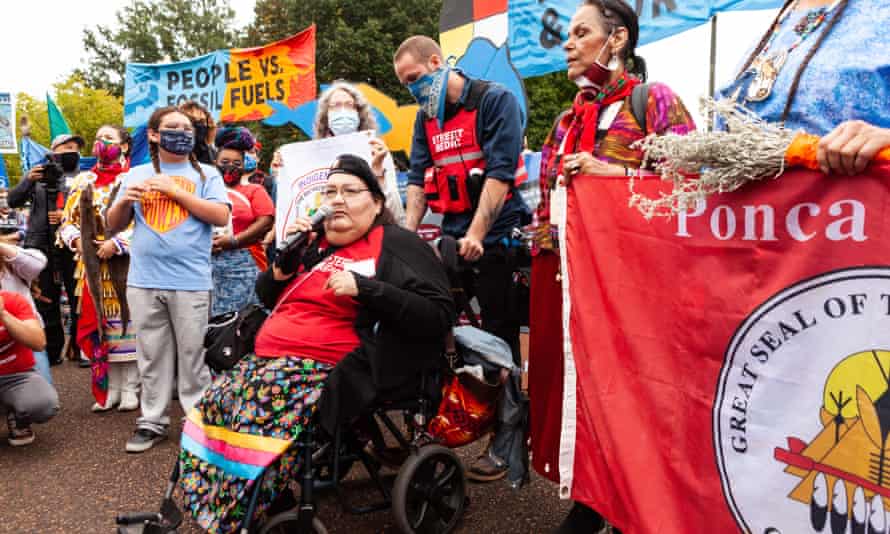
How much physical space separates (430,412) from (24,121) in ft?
27.8

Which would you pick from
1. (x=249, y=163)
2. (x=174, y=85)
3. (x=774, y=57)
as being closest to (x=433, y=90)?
(x=774, y=57)

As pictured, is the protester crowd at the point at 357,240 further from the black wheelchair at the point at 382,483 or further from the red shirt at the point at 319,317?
the black wheelchair at the point at 382,483

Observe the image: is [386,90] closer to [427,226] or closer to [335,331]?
[427,226]

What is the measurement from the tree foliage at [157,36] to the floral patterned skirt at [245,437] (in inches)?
1794

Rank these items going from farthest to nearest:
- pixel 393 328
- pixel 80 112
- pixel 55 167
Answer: pixel 80 112
pixel 55 167
pixel 393 328

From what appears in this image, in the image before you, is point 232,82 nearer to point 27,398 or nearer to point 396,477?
point 27,398

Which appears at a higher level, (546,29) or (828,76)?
(546,29)

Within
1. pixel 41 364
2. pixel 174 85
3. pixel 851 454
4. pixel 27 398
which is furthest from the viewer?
pixel 174 85

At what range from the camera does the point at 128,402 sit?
502 cm

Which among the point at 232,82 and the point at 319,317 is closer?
the point at 319,317

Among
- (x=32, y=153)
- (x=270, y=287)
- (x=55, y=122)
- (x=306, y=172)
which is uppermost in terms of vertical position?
(x=55, y=122)

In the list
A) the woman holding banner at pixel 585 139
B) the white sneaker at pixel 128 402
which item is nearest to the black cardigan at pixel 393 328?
the woman holding banner at pixel 585 139

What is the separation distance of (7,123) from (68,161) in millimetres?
4728

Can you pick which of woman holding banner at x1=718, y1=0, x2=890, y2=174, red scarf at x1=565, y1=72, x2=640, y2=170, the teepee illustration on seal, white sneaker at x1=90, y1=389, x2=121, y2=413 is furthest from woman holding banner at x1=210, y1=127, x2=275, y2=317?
the teepee illustration on seal
